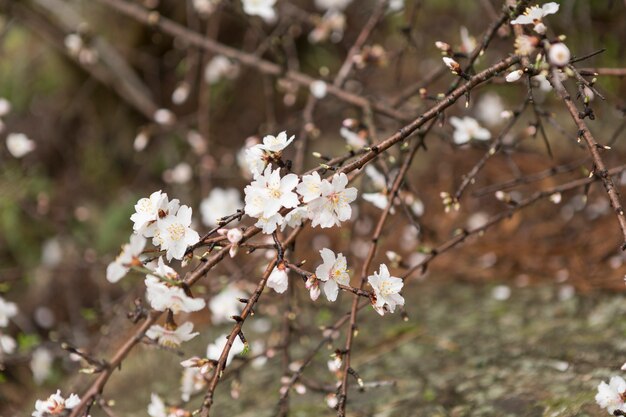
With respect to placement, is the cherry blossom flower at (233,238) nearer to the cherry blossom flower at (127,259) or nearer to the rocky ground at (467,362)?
the cherry blossom flower at (127,259)

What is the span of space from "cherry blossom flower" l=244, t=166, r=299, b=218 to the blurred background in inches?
15.9

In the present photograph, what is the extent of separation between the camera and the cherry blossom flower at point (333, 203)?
1.27 metres

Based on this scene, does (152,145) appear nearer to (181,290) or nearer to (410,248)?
(410,248)

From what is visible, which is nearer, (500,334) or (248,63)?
(500,334)

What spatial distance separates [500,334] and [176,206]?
1348 mm

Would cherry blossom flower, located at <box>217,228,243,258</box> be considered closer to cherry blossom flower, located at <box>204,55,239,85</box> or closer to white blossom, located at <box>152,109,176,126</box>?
white blossom, located at <box>152,109,176,126</box>

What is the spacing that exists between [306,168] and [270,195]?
260 cm

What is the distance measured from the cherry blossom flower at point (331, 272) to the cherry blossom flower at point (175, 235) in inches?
10.7

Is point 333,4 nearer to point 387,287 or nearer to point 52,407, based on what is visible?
point 387,287

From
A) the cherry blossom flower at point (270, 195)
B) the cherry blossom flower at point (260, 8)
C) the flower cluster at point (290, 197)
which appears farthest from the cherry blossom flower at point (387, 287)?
the cherry blossom flower at point (260, 8)

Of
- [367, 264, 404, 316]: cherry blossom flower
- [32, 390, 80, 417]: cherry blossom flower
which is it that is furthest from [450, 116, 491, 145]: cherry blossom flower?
[32, 390, 80, 417]: cherry blossom flower

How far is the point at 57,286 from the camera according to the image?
3996 mm

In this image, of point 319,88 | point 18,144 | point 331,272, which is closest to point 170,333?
point 331,272

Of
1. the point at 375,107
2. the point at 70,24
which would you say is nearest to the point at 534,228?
the point at 375,107
